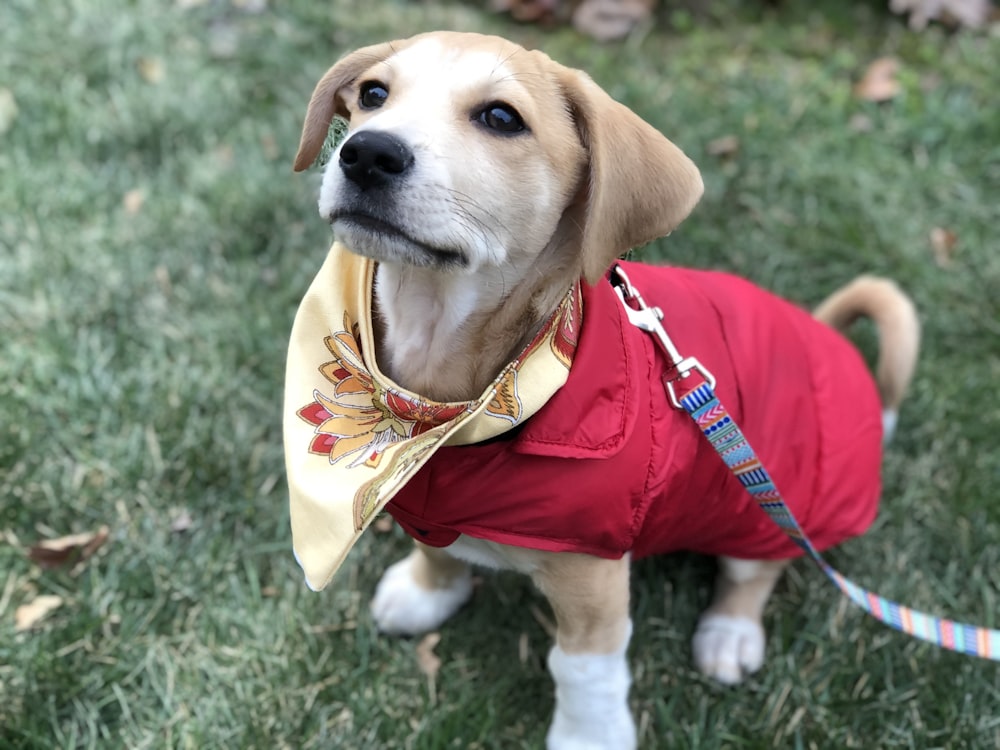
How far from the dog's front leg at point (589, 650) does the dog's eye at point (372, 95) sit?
1.18 meters

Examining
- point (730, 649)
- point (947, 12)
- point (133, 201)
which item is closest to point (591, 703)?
point (730, 649)

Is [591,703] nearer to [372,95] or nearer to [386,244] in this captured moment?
[386,244]

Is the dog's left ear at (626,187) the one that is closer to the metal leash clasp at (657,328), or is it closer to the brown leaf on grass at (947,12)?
the metal leash clasp at (657,328)

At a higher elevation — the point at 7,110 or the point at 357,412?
the point at 357,412

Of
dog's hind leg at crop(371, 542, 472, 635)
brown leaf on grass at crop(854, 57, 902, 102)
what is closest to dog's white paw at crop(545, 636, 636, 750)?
dog's hind leg at crop(371, 542, 472, 635)

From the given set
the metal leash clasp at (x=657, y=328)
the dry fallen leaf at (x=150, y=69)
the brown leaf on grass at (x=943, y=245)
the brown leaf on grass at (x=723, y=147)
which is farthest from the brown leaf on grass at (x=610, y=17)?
the metal leash clasp at (x=657, y=328)

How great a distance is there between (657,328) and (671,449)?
314mm

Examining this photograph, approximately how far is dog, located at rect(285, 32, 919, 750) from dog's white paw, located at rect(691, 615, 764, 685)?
1.47ft

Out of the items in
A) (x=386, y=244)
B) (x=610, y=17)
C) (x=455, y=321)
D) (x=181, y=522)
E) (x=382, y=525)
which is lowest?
(x=382, y=525)

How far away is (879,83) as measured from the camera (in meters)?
4.91

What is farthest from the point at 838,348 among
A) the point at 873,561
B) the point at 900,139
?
the point at 900,139

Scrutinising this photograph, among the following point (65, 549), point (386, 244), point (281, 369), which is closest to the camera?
point (386, 244)

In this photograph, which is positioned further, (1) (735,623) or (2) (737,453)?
(1) (735,623)

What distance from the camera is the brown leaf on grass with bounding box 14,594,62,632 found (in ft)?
8.88
